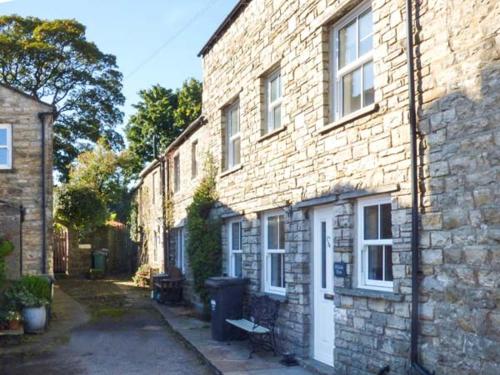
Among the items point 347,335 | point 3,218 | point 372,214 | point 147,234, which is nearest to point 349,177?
point 372,214

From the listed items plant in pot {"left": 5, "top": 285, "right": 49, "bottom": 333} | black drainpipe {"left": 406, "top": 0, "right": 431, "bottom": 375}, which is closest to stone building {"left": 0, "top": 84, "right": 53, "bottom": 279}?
plant in pot {"left": 5, "top": 285, "right": 49, "bottom": 333}

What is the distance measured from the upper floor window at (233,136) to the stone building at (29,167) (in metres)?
5.60

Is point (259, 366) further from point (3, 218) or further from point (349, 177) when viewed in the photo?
point (3, 218)

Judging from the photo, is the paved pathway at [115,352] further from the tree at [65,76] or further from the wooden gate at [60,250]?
the tree at [65,76]

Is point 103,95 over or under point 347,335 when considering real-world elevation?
over

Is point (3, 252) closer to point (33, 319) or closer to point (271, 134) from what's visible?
point (33, 319)

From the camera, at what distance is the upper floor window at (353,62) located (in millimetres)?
8234

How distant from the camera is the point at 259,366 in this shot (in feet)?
31.3

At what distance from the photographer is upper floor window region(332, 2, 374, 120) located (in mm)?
8234

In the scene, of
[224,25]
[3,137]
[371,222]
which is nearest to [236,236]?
[224,25]

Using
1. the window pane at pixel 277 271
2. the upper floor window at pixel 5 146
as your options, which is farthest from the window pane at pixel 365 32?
the upper floor window at pixel 5 146

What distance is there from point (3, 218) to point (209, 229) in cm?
481

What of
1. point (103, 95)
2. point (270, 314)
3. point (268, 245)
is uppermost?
point (103, 95)

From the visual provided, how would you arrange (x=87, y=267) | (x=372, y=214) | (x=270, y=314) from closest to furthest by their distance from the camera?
(x=372, y=214), (x=270, y=314), (x=87, y=267)
